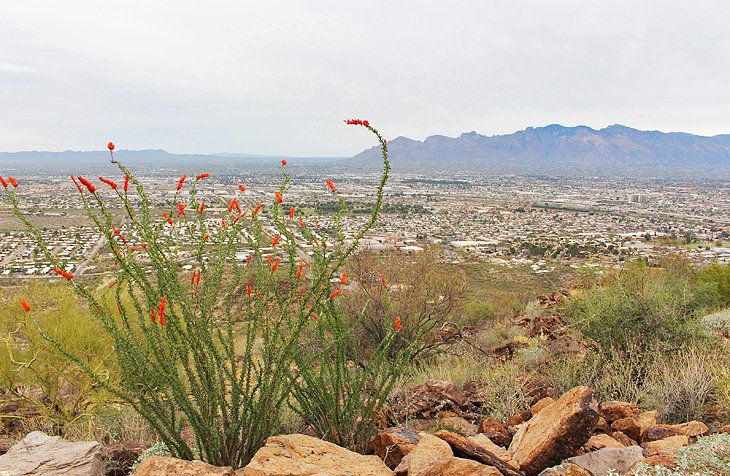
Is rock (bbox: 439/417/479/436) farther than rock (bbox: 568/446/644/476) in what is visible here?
Yes

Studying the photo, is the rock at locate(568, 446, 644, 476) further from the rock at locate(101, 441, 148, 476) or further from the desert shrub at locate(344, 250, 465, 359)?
the desert shrub at locate(344, 250, 465, 359)

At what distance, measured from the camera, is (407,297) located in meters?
11.8

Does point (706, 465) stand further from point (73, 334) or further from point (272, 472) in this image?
point (73, 334)

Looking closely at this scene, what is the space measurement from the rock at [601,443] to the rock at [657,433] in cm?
52

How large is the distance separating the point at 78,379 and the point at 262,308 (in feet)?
25.0

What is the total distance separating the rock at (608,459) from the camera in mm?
3643

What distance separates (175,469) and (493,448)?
2.67m

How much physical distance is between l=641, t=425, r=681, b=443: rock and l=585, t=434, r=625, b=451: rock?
1.71ft

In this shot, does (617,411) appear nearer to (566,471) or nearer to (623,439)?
(623,439)

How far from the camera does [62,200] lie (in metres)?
91.2

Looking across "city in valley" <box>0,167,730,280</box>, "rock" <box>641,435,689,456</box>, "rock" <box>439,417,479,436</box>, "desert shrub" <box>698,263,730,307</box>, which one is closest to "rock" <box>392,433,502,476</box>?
"rock" <box>641,435,689,456</box>

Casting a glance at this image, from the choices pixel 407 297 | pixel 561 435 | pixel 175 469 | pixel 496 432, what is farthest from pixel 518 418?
pixel 407 297

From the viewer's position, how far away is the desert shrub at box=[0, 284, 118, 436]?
8398 millimetres

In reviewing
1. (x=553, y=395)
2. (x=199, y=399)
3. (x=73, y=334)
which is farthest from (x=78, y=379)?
(x=553, y=395)
